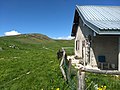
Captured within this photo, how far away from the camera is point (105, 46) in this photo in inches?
677

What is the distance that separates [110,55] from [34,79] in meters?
6.78

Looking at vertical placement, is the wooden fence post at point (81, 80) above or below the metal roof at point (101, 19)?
below

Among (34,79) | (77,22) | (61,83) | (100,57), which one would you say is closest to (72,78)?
(61,83)

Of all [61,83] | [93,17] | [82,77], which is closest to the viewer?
[82,77]

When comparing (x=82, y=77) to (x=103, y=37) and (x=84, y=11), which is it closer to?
(x=103, y=37)

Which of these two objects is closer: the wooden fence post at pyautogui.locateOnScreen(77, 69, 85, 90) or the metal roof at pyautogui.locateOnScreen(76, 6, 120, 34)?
the wooden fence post at pyautogui.locateOnScreen(77, 69, 85, 90)

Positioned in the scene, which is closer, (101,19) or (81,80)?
(81,80)

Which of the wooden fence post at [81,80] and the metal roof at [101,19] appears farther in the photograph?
the metal roof at [101,19]

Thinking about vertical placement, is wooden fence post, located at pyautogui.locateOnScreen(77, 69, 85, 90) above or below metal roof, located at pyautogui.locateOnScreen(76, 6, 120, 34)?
below

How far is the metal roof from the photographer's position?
14.3 m

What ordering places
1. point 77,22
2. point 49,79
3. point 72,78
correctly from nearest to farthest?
point 72,78, point 49,79, point 77,22

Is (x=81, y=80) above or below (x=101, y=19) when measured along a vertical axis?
below

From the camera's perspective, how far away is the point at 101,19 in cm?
1791

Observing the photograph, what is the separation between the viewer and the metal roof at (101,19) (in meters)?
14.3
